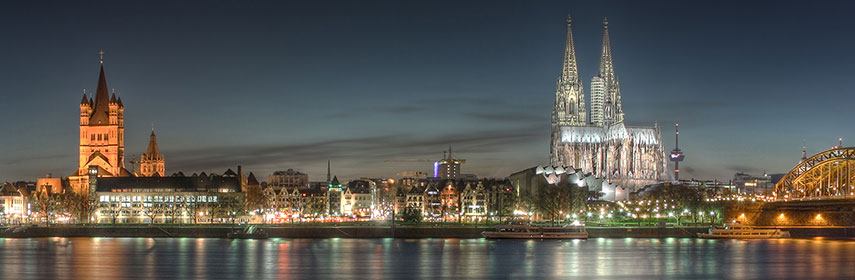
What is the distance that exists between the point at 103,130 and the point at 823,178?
132m

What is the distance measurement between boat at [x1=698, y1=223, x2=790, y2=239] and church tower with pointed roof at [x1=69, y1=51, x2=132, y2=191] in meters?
119

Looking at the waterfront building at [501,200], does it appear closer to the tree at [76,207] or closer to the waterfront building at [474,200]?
the waterfront building at [474,200]

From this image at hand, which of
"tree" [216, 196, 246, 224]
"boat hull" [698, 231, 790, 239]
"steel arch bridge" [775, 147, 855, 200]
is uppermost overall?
"steel arch bridge" [775, 147, 855, 200]

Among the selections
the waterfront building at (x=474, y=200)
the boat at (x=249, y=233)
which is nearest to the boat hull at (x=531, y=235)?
the boat at (x=249, y=233)

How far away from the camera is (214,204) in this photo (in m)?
150

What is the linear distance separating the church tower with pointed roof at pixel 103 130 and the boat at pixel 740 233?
119 m

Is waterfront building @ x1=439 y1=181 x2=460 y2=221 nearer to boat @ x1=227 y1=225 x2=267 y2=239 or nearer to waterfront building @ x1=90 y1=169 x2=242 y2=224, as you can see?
waterfront building @ x1=90 y1=169 x2=242 y2=224

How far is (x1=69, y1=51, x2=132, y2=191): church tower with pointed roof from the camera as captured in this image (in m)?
193

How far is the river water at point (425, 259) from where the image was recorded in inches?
2665

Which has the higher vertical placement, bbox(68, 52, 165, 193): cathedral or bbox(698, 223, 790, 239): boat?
bbox(68, 52, 165, 193): cathedral

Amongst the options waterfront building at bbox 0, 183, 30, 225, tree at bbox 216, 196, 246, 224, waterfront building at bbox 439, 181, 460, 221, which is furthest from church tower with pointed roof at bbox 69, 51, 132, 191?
waterfront building at bbox 439, 181, 460, 221

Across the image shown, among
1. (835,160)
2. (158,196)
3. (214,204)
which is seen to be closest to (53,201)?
(158,196)

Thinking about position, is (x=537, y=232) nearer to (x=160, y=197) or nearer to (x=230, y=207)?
(x=230, y=207)

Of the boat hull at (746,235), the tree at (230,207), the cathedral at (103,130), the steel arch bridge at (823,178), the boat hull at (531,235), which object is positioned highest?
the cathedral at (103,130)
